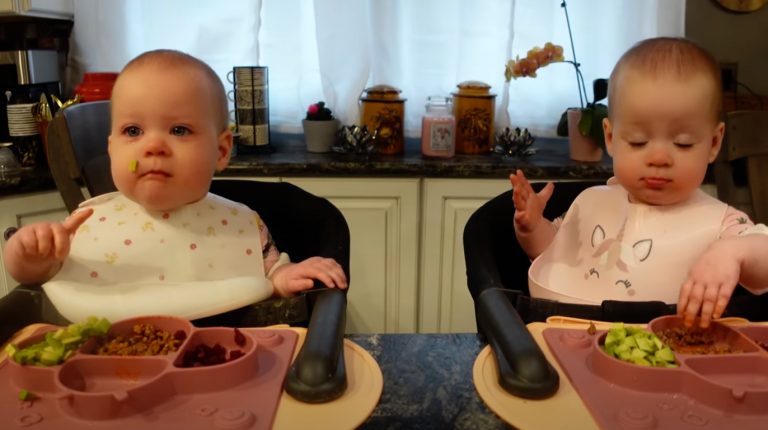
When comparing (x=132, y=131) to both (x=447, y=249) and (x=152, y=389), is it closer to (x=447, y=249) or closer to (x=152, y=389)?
(x=152, y=389)

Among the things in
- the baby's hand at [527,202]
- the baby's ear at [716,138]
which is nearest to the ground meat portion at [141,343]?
the baby's hand at [527,202]

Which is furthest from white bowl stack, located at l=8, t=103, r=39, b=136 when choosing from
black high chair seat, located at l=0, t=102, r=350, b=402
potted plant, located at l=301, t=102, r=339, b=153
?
potted plant, located at l=301, t=102, r=339, b=153

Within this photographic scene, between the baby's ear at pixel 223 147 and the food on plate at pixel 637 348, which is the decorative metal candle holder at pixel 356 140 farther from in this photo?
the food on plate at pixel 637 348

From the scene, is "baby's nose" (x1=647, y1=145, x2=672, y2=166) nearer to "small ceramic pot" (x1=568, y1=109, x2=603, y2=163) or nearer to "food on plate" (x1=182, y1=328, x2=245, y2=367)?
"food on plate" (x1=182, y1=328, x2=245, y2=367)

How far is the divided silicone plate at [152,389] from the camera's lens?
1.90ft

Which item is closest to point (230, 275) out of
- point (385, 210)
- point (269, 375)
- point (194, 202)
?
point (194, 202)

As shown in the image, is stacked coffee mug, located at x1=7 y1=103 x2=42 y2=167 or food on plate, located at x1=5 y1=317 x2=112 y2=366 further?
stacked coffee mug, located at x1=7 y1=103 x2=42 y2=167

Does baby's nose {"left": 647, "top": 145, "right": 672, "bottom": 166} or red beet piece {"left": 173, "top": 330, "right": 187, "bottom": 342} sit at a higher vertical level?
baby's nose {"left": 647, "top": 145, "right": 672, "bottom": 166}

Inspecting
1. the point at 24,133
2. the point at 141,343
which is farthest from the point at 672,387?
the point at 24,133

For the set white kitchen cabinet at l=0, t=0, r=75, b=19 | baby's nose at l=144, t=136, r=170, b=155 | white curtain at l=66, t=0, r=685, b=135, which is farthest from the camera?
white curtain at l=66, t=0, r=685, b=135

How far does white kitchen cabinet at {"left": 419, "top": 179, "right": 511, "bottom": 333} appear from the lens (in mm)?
1969

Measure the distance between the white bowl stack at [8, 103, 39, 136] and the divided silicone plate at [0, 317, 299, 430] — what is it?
143cm

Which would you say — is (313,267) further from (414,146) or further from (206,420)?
(414,146)

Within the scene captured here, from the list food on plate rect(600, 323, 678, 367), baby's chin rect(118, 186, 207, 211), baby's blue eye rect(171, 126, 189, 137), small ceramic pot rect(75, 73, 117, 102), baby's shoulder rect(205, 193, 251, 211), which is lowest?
food on plate rect(600, 323, 678, 367)
